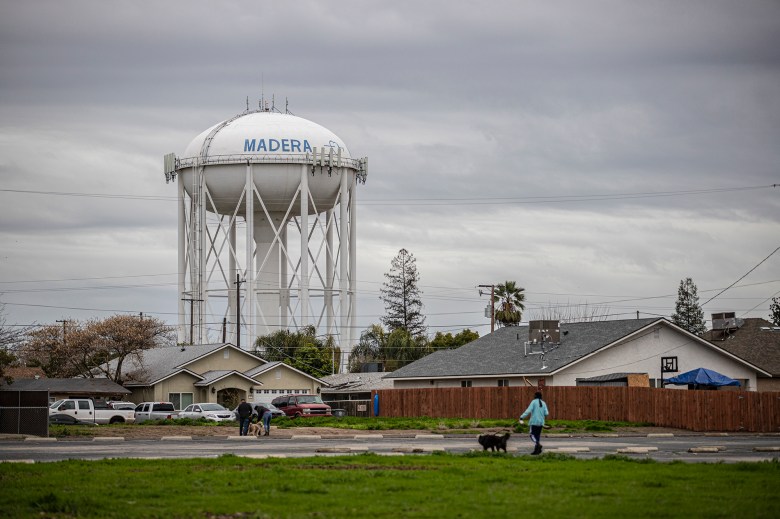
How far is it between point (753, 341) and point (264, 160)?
32.4 meters

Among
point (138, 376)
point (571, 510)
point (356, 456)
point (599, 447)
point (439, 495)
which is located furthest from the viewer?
Answer: point (138, 376)

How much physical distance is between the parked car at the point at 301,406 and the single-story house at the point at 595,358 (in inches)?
262

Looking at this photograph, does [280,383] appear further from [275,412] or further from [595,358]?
[595,358]

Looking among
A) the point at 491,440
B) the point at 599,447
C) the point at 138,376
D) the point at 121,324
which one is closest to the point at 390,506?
the point at 491,440

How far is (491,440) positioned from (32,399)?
83.7ft

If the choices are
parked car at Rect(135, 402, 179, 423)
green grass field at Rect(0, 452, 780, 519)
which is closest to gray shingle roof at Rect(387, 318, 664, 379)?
parked car at Rect(135, 402, 179, 423)

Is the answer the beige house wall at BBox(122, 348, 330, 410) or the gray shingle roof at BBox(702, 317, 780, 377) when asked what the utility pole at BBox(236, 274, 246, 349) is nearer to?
the beige house wall at BBox(122, 348, 330, 410)

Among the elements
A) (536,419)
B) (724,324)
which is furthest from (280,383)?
(536,419)

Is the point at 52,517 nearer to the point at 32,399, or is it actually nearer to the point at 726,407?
the point at 32,399

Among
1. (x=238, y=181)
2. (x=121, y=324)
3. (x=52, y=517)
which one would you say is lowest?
(x=52, y=517)

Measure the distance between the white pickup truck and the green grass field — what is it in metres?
38.0

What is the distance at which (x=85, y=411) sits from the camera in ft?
203

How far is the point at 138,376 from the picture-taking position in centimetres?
7656

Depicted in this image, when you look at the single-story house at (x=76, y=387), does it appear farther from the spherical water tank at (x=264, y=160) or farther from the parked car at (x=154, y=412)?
the spherical water tank at (x=264, y=160)
